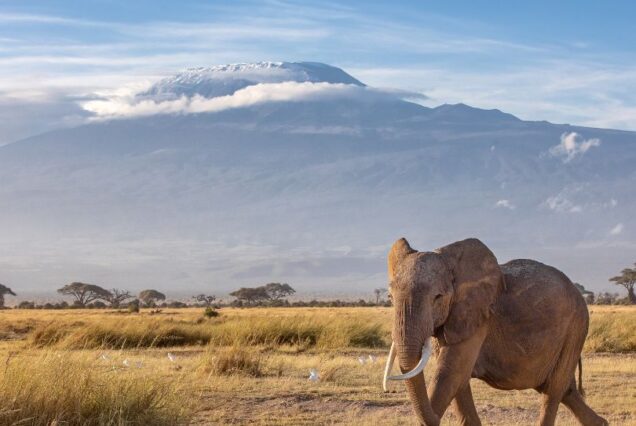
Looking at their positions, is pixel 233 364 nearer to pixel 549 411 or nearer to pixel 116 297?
pixel 549 411

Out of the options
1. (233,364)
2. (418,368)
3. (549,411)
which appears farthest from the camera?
(233,364)

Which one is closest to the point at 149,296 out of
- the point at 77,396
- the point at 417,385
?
the point at 77,396

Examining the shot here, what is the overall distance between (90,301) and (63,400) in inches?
3497

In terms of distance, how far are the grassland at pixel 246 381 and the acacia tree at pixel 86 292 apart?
227 feet

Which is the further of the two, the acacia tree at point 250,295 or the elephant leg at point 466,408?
the acacia tree at point 250,295

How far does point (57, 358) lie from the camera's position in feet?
40.7

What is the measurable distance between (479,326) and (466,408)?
1076 millimetres

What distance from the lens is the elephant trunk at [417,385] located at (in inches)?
362

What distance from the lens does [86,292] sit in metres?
99.9

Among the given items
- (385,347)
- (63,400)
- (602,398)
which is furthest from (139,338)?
(63,400)

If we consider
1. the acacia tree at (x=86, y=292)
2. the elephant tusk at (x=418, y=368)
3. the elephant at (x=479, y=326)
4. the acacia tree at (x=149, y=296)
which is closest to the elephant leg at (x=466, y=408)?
the elephant at (x=479, y=326)

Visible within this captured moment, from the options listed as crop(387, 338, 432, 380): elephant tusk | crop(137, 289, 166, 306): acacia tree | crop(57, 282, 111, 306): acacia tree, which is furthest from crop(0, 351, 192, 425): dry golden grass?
crop(137, 289, 166, 306): acacia tree

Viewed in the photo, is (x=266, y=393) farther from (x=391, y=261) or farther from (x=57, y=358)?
(x=391, y=261)

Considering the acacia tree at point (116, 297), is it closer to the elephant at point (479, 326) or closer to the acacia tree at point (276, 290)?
the acacia tree at point (276, 290)
